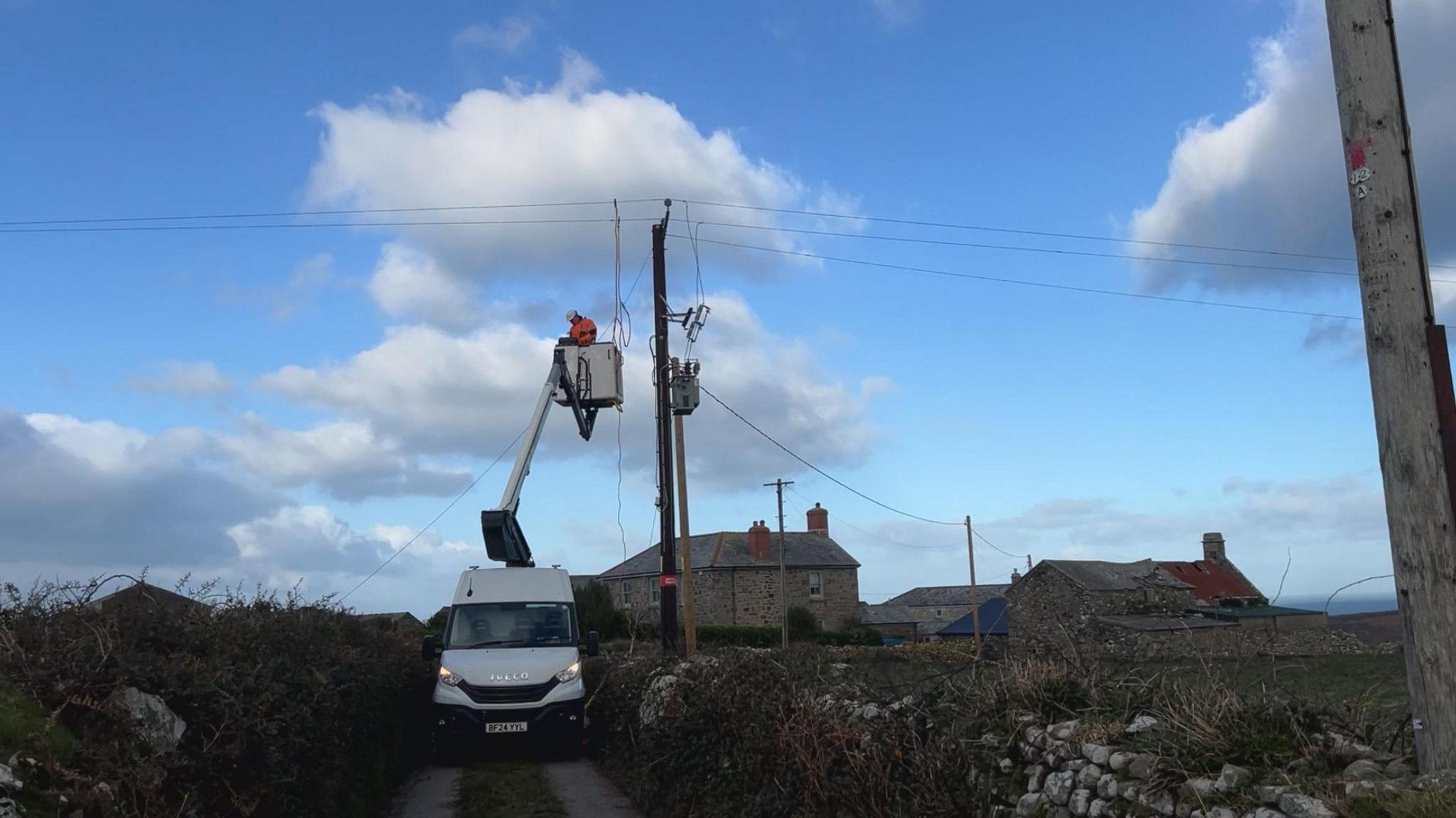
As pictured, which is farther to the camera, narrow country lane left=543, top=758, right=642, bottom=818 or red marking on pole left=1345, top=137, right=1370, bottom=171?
narrow country lane left=543, top=758, right=642, bottom=818

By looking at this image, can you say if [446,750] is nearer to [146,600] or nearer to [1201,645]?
[146,600]

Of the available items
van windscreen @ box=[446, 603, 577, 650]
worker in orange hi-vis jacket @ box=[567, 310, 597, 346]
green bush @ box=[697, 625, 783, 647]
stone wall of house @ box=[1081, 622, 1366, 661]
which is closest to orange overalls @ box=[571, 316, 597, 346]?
worker in orange hi-vis jacket @ box=[567, 310, 597, 346]

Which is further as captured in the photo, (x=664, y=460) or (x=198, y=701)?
(x=664, y=460)

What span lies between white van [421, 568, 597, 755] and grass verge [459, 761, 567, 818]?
0.45 meters

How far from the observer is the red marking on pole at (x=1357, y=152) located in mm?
4945

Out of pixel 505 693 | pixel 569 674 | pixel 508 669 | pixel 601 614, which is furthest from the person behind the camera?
pixel 601 614

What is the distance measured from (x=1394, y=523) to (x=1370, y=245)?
4.00 ft

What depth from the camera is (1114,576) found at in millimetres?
50062

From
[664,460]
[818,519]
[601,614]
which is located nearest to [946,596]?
[818,519]

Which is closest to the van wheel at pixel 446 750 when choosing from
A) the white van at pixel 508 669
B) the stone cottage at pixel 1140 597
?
the white van at pixel 508 669

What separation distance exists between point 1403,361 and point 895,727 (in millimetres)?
3593

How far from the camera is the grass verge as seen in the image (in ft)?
35.3

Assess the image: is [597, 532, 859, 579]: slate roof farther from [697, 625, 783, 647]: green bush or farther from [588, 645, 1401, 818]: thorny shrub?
[588, 645, 1401, 818]: thorny shrub

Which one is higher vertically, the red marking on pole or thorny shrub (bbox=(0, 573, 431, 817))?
the red marking on pole
